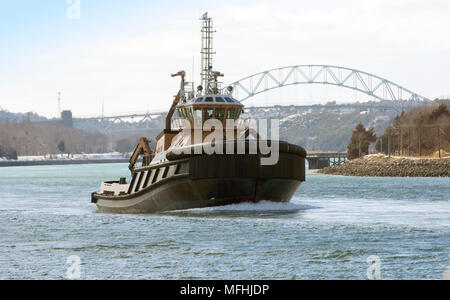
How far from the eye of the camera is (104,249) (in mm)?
32031

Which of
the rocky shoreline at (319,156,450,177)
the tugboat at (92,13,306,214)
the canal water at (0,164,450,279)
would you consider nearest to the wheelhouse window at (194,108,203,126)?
the tugboat at (92,13,306,214)

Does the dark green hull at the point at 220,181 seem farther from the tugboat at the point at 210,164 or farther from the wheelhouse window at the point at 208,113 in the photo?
the wheelhouse window at the point at 208,113

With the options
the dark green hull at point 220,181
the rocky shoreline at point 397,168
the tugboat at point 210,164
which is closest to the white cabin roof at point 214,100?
the tugboat at point 210,164

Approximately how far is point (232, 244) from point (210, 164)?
8.40m

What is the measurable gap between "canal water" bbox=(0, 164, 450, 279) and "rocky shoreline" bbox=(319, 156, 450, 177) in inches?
3768

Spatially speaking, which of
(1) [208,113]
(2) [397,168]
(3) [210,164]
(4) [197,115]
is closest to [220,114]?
(1) [208,113]

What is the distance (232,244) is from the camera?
32.5 m

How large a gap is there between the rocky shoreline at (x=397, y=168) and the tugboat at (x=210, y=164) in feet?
335

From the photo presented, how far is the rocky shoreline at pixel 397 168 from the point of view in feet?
469

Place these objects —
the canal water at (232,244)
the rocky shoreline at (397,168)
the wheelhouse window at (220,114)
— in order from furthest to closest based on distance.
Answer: the rocky shoreline at (397,168) < the wheelhouse window at (220,114) < the canal water at (232,244)

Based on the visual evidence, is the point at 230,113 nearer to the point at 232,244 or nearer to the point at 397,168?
the point at 232,244

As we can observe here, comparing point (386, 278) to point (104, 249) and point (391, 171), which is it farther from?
point (391, 171)

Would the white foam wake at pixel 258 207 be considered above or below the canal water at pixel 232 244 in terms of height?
above
